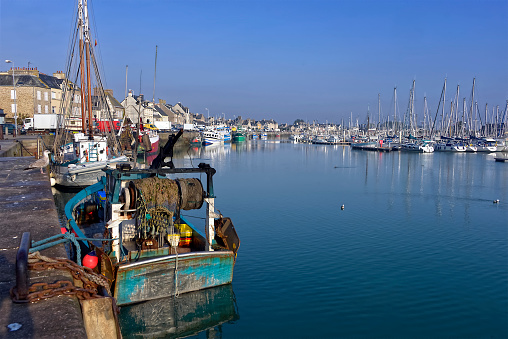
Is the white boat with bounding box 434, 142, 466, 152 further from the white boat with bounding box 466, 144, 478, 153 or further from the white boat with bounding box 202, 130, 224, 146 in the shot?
A: the white boat with bounding box 202, 130, 224, 146

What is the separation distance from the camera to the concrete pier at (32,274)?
14.1ft

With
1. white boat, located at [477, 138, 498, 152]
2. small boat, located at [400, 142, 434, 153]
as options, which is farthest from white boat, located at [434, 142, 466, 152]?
white boat, located at [477, 138, 498, 152]

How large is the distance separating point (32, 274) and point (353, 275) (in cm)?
1179

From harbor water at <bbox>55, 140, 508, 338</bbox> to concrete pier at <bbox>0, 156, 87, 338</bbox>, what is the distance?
12.2 feet

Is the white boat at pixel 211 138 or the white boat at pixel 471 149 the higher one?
the white boat at pixel 211 138

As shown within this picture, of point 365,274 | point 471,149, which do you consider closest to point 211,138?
point 471,149

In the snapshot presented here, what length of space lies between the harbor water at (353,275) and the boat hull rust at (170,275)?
0.40 m

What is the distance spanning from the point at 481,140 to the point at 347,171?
67.1 meters

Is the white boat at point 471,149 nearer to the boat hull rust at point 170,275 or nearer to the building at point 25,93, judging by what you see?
the building at point 25,93

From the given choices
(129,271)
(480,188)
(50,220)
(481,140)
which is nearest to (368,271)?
(129,271)

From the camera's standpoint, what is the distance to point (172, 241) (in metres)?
12.8

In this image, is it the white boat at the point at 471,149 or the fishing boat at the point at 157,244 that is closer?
the fishing boat at the point at 157,244

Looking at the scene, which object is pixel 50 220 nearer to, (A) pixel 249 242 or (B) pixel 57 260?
(B) pixel 57 260

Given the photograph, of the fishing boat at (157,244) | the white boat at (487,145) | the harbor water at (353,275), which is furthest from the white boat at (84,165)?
the white boat at (487,145)
